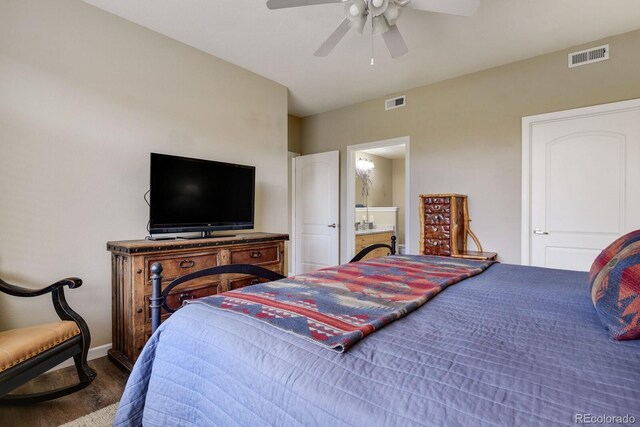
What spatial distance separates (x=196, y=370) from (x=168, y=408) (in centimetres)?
18

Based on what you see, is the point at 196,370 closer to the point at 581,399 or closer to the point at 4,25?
the point at 581,399

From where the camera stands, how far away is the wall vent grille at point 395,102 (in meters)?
4.26

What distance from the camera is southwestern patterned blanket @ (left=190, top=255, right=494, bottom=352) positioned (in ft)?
3.06

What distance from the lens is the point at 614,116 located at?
2959mm

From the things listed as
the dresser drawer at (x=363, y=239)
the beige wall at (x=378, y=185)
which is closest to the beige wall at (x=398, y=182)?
the beige wall at (x=378, y=185)

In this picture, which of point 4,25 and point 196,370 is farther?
point 4,25

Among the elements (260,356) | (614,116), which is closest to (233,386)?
(260,356)

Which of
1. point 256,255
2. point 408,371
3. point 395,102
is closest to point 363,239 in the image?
point 395,102

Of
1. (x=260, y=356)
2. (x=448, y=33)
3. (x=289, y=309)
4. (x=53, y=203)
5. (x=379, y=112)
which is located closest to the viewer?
(x=260, y=356)

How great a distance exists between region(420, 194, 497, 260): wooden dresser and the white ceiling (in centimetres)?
148

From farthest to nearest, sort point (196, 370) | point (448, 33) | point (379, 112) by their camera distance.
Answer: point (379, 112), point (448, 33), point (196, 370)

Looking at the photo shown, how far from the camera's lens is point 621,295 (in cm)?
89

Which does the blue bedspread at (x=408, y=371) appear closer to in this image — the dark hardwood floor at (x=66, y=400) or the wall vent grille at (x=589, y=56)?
the dark hardwood floor at (x=66, y=400)

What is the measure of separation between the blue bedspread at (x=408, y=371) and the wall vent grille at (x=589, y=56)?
2.97 m
